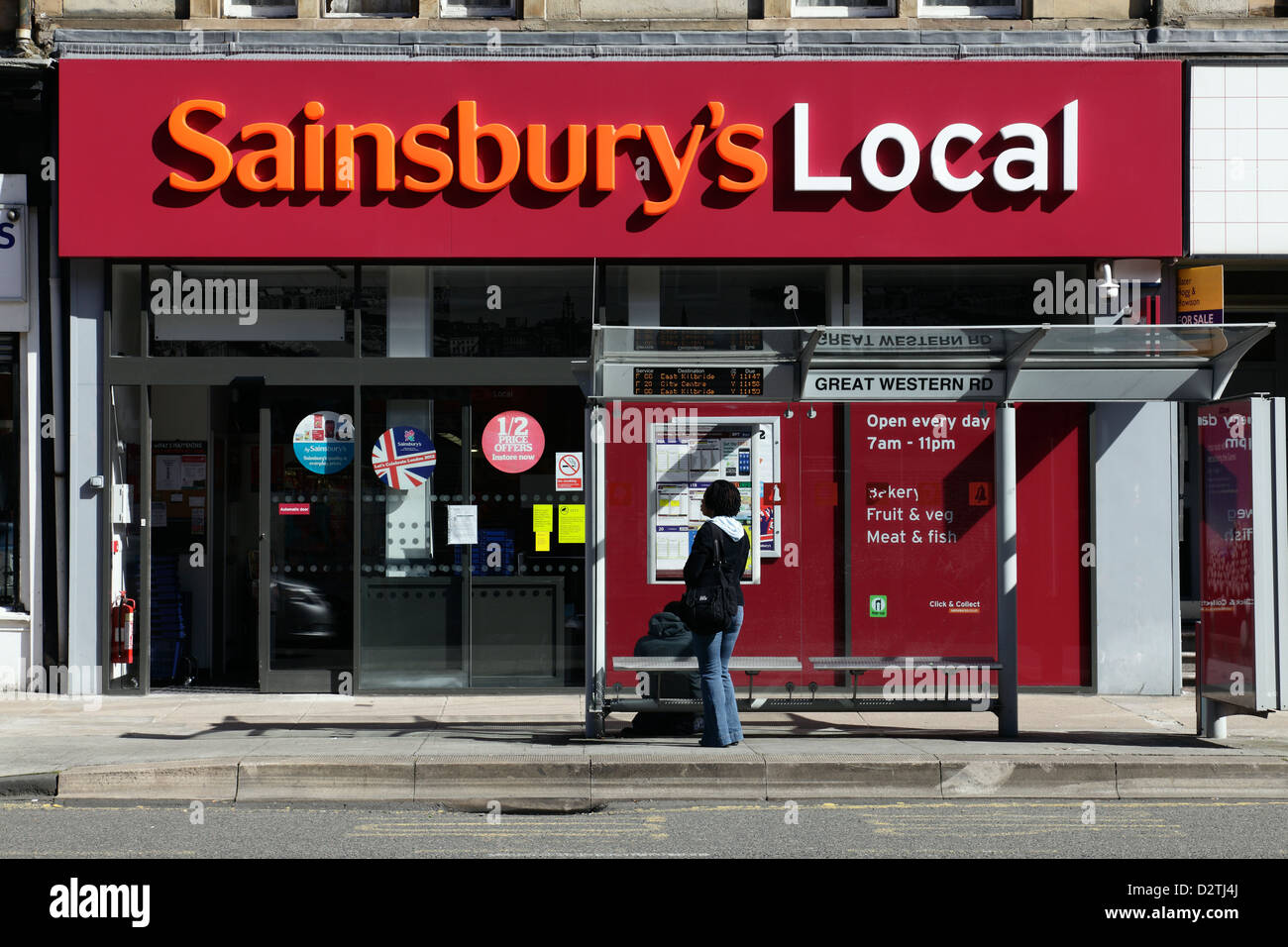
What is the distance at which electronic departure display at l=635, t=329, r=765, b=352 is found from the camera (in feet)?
32.3

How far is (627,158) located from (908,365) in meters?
3.52

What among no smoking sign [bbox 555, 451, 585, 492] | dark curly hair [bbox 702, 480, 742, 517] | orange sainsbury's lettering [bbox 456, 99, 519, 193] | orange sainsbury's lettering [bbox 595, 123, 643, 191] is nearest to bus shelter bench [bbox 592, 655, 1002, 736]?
dark curly hair [bbox 702, 480, 742, 517]

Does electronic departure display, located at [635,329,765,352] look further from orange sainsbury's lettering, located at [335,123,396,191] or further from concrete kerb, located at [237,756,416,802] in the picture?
orange sainsbury's lettering, located at [335,123,396,191]

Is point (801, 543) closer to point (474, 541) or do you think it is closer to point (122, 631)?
point (474, 541)

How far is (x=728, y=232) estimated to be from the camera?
12250 millimetres

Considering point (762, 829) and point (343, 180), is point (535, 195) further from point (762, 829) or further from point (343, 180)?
point (762, 829)

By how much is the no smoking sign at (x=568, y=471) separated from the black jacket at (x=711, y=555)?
337cm

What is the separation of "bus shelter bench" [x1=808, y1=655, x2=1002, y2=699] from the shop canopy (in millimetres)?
1937

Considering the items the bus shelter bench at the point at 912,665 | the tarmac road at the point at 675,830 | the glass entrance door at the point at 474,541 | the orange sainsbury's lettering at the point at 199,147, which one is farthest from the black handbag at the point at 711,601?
the orange sainsbury's lettering at the point at 199,147

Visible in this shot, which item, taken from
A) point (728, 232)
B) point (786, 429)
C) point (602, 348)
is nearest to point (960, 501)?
point (786, 429)

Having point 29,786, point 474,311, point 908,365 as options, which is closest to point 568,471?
point 474,311

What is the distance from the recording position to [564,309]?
40.8 feet

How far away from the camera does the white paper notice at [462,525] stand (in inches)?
491
